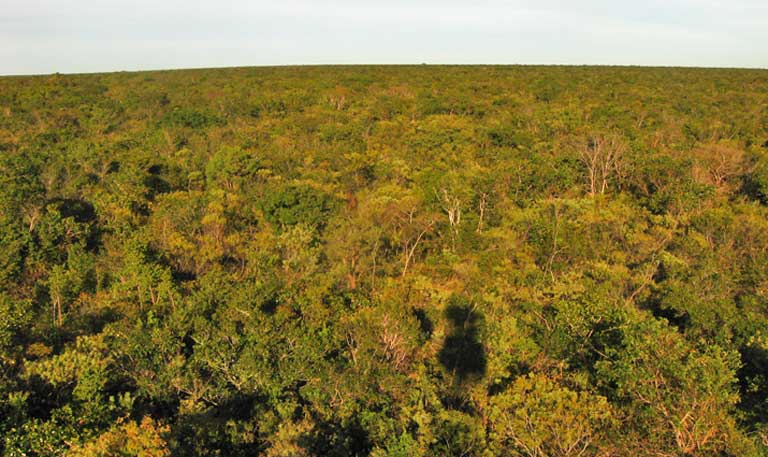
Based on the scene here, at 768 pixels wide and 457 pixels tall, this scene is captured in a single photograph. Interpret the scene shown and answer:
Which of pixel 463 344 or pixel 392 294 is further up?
pixel 392 294

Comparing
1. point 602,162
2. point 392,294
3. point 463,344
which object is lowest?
point 463,344

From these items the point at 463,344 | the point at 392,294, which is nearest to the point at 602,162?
the point at 463,344

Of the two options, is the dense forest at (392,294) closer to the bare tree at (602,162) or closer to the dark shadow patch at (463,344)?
the dark shadow patch at (463,344)

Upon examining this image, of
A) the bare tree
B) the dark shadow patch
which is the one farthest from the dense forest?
the bare tree

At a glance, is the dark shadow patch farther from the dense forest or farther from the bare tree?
the bare tree

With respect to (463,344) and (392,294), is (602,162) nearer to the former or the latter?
(463,344)

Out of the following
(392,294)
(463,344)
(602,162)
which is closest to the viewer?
(463,344)

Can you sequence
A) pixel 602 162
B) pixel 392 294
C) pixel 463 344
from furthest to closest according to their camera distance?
pixel 602 162 → pixel 392 294 → pixel 463 344

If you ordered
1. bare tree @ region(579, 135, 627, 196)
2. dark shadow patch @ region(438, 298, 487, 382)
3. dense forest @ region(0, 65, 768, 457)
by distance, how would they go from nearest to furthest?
1. dense forest @ region(0, 65, 768, 457)
2. dark shadow patch @ region(438, 298, 487, 382)
3. bare tree @ region(579, 135, 627, 196)

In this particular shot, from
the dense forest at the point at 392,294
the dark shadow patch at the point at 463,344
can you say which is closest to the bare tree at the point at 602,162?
the dense forest at the point at 392,294
